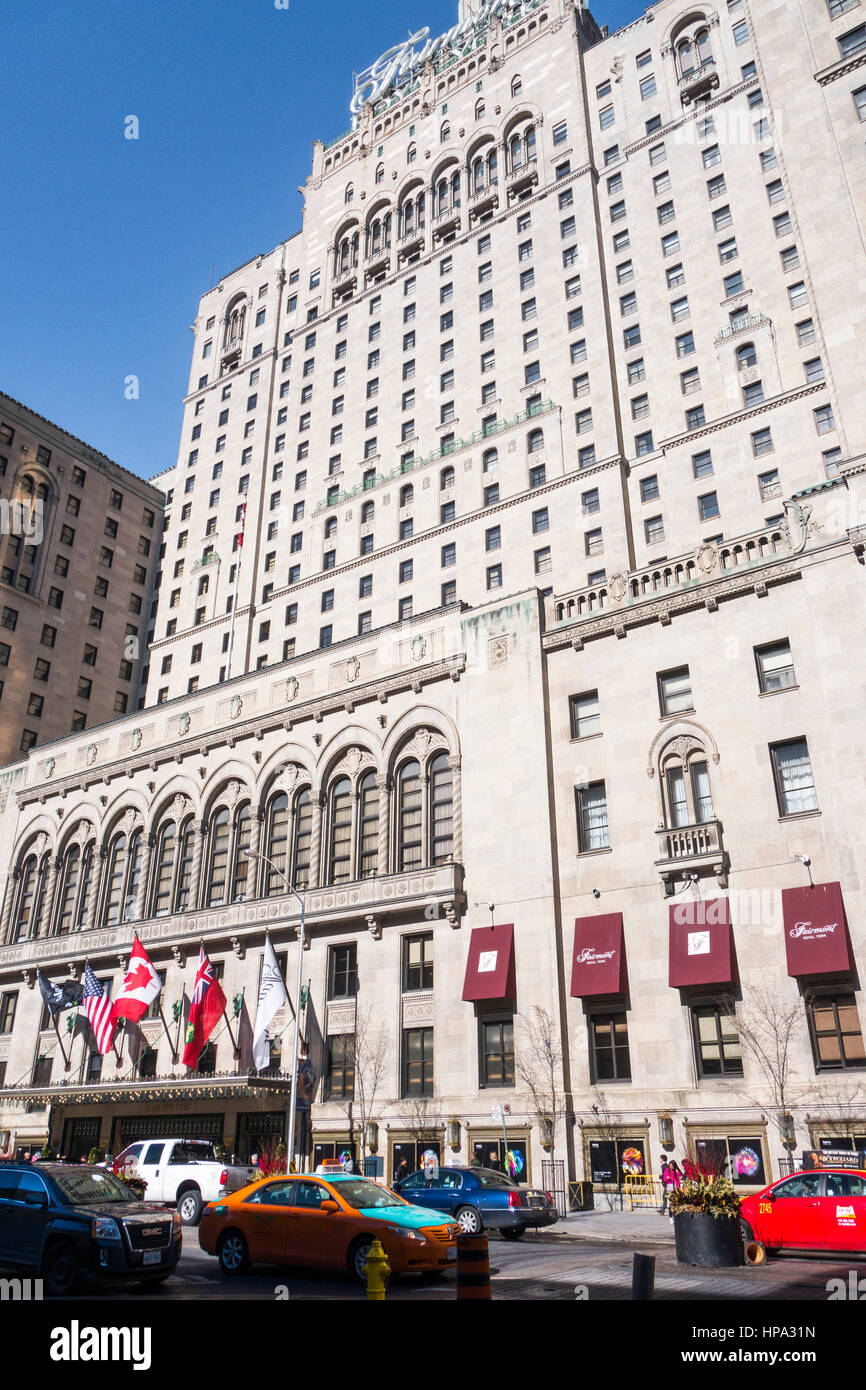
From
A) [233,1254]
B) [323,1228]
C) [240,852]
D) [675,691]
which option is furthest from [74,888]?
[323,1228]

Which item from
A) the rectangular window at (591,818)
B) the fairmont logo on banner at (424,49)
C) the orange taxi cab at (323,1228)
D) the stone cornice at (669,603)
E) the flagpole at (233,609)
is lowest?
the orange taxi cab at (323,1228)

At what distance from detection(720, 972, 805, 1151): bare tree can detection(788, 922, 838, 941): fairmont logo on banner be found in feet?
5.40

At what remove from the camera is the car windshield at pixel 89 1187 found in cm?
1454

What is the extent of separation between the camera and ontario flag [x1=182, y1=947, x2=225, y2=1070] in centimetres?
4069

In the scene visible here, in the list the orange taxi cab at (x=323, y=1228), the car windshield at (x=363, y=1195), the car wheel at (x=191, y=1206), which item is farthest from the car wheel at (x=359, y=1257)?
the car wheel at (x=191, y=1206)

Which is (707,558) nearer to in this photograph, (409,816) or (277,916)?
(409,816)

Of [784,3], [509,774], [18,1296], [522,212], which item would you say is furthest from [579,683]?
[522,212]

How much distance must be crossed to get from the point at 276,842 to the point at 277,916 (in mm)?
4507

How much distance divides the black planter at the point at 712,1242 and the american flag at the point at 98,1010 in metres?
31.5

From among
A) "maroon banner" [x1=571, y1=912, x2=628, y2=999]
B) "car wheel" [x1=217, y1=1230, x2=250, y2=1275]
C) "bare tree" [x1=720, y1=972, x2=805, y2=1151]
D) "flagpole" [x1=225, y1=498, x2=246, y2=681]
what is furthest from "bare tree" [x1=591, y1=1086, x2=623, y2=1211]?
"flagpole" [x1=225, y1=498, x2=246, y2=681]

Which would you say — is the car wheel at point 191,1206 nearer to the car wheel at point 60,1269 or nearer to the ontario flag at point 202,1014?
the car wheel at point 60,1269

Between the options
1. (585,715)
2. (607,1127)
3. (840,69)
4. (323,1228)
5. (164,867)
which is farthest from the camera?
(164,867)

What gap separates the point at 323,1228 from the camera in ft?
49.7

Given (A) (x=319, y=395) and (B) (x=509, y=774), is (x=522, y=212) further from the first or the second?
(B) (x=509, y=774)
